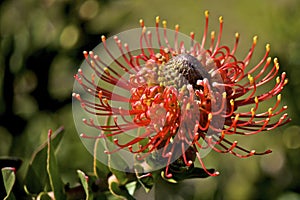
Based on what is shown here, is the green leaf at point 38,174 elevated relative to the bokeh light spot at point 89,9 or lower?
lower

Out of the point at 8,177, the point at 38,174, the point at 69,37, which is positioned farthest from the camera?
the point at 69,37

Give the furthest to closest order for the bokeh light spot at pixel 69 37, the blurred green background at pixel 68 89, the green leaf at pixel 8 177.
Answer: the bokeh light spot at pixel 69 37
the blurred green background at pixel 68 89
the green leaf at pixel 8 177

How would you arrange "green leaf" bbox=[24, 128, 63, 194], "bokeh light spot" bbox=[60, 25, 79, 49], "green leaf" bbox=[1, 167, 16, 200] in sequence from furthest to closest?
1. "bokeh light spot" bbox=[60, 25, 79, 49]
2. "green leaf" bbox=[24, 128, 63, 194]
3. "green leaf" bbox=[1, 167, 16, 200]

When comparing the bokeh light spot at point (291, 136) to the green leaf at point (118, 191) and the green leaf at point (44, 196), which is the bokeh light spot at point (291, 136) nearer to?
the green leaf at point (118, 191)

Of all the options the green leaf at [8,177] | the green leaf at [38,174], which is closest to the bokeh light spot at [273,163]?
the green leaf at [38,174]

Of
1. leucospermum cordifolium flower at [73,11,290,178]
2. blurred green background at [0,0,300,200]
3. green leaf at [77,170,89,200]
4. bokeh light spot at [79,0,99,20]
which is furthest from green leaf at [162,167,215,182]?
bokeh light spot at [79,0,99,20]

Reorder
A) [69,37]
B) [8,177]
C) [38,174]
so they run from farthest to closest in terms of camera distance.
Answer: [69,37] → [38,174] → [8,177]

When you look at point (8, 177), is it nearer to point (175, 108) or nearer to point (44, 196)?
point (44, 196)

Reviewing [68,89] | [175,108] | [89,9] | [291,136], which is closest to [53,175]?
[175,108]

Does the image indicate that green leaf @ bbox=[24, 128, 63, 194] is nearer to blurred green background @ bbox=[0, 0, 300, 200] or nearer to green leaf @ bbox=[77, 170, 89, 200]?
green leaf @ bbox=[77, 170, 89, 200]
